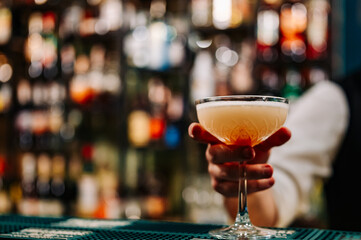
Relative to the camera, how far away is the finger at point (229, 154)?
2.87 ft

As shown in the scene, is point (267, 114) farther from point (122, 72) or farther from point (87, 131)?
point (87, 131)

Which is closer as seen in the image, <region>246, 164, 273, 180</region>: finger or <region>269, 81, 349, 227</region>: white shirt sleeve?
<region>246, 164, 273, 180</region>: finger

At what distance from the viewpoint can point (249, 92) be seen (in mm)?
3459

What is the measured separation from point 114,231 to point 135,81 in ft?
10.1

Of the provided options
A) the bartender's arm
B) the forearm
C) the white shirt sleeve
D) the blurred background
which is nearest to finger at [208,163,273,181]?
the bartender's arm

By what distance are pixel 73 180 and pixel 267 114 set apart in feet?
10.8

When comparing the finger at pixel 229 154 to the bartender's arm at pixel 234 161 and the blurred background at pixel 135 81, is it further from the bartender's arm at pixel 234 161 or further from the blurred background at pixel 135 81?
the blurred background at pixel 135 81

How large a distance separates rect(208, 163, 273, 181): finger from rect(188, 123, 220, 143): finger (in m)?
0.06

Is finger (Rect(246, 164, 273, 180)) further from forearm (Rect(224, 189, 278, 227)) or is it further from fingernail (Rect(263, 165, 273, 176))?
forearm (Rect(224, 189, 278, 227))

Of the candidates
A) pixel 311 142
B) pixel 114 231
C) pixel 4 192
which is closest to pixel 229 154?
pixel 114 231

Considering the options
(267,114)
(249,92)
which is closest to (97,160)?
(249,92)

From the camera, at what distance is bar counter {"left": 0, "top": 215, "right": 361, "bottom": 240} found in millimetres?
756

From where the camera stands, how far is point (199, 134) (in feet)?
3.12

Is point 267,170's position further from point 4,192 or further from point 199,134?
point 4,192
